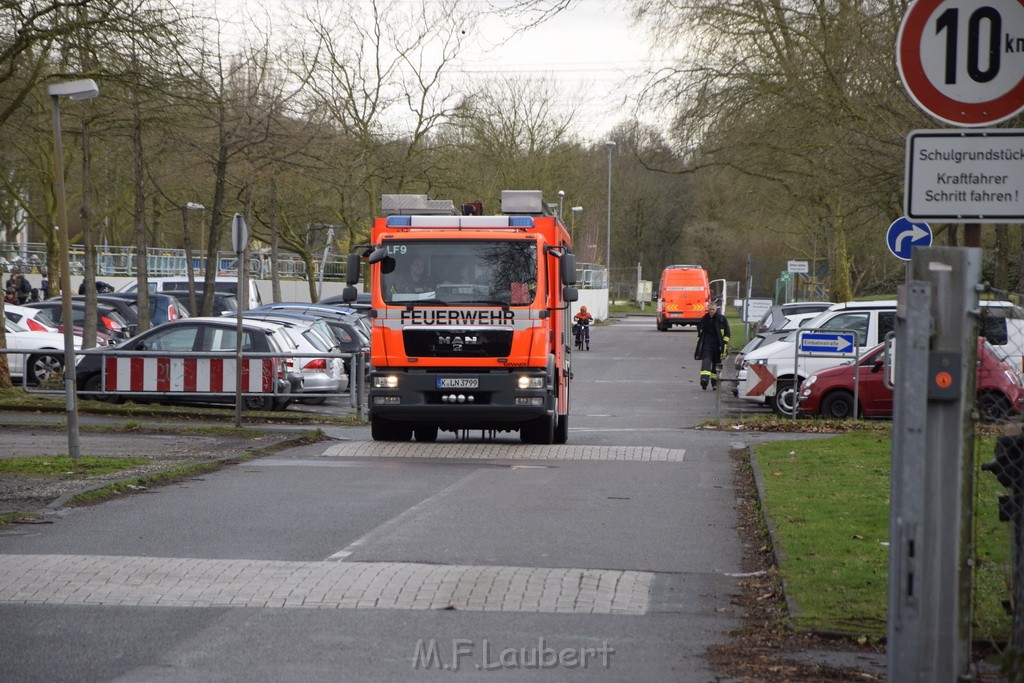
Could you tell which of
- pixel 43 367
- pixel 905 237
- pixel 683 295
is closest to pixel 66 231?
pixel 905 237

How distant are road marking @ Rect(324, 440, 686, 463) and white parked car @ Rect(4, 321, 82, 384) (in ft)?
23.8

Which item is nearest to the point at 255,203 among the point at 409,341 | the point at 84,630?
the point at 409,341

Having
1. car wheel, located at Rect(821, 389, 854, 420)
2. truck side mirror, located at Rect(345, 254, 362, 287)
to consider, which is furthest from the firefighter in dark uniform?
truck side mirror, located at Rect(345, 254, 362, 287)

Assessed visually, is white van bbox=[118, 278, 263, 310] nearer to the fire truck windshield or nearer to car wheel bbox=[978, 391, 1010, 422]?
the fire truck windshield

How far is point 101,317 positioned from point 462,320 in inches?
682

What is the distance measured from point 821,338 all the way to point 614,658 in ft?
51.2

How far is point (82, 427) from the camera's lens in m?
18.6

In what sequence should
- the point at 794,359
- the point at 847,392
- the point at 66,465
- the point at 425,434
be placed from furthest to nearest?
1. the point at 794,359
2. the point at 847,392
3. the point at 425,434
4. the point at 66,465

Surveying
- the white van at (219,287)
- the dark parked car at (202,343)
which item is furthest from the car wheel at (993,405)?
the white van at (219,287)

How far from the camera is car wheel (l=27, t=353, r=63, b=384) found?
79.5ft

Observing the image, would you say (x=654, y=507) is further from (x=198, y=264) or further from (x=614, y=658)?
(x=198, y=264)

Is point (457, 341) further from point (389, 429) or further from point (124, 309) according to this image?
point (124, 309)

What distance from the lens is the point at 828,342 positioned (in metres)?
21.3

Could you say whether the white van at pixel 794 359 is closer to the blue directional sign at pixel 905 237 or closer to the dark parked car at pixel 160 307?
the blue directional sign at pixel 905 237
